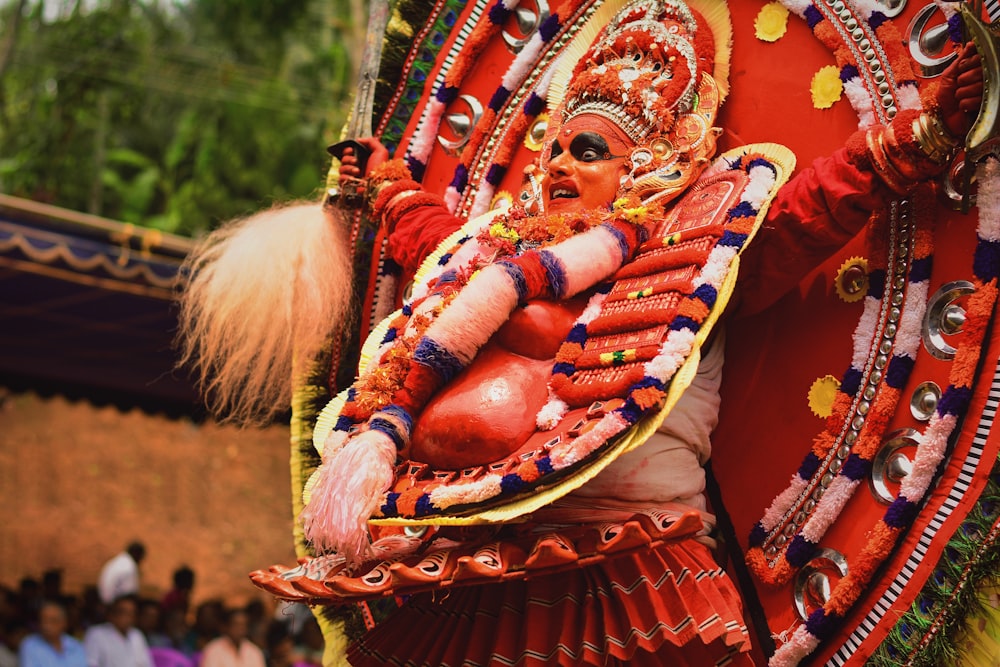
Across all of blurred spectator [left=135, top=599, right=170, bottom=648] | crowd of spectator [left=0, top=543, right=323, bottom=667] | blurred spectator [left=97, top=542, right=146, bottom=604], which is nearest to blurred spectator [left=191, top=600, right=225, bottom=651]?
crowd of spectator [left=0, top=543, right=323, bottom=667]

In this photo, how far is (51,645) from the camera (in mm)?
5957

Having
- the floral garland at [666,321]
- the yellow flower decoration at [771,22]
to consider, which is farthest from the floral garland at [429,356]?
the yellow flower decoration at [771,22]

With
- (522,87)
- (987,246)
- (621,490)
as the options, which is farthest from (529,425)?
(522,87)

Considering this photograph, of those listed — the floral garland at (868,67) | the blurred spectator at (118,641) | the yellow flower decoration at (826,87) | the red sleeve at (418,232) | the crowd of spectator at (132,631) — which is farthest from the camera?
the blurred spectator at (118,641)

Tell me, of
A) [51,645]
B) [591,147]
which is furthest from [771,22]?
[51,645]

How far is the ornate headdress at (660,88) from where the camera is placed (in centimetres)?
324

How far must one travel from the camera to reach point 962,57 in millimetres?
2572

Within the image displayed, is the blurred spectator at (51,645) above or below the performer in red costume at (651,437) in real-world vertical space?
below

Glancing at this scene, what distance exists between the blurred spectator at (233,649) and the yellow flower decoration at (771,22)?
4.99m

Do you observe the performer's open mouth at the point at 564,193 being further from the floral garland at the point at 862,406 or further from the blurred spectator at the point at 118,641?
the blurred spectator at the point at 118,641

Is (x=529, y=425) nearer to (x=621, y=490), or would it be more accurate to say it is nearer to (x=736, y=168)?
(x=621, y=490)

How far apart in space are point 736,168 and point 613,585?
1.24m

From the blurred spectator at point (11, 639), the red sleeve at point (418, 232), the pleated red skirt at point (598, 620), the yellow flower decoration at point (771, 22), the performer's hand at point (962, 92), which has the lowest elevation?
the blurred spectator at point (11, 639)

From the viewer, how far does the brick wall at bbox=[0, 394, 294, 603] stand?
486 inches
